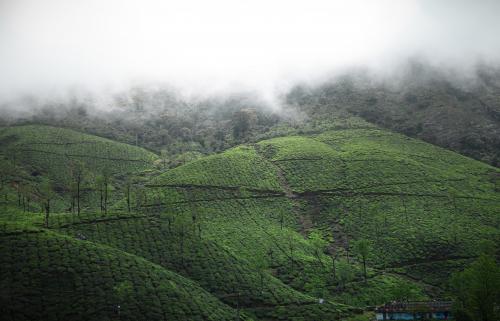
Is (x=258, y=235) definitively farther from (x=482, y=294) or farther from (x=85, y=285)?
(x=482, y=294)

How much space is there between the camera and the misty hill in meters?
87.2

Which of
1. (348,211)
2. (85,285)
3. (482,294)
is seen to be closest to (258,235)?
(348,211)

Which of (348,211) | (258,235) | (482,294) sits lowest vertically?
(482,294)

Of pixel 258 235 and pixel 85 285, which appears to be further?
pixel 258 235

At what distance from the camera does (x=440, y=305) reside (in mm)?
91500

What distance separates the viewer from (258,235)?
433 feet

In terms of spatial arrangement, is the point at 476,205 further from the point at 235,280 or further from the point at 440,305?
the point at 235,280

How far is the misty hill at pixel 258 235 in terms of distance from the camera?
8719 centimetres

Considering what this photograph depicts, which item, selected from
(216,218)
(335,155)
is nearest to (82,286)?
(216,218)

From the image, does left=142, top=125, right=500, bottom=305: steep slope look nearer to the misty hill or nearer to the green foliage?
the misty hill

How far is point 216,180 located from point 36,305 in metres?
102

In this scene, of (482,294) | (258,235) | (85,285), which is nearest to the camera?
(482,294)

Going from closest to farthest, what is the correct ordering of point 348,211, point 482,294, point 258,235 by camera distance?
point 482,294 < point 258,235 < point 348,211

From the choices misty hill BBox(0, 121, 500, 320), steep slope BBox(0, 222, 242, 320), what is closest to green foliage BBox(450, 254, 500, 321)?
misty hill BBox(0, 121, 500, 320)
